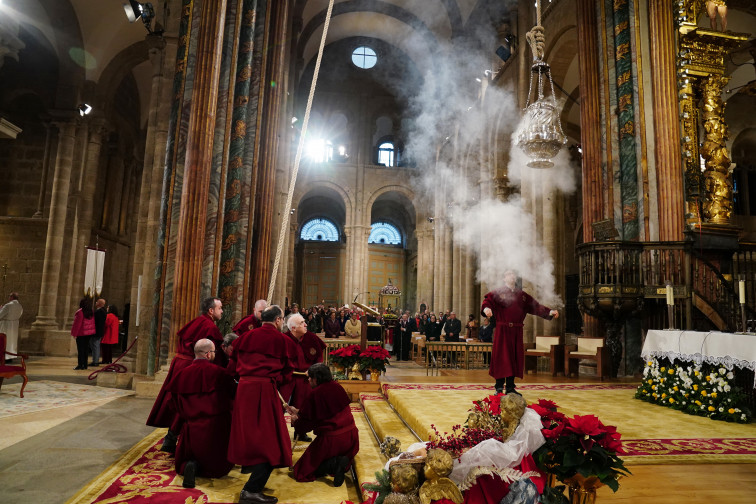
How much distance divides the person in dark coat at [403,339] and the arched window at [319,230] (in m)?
16.7

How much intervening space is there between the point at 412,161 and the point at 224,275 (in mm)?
19742

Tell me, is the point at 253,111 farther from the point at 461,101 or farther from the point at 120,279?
the point at 461,101

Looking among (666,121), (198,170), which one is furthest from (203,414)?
(666,121)

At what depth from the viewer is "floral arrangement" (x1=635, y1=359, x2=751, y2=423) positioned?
475cm

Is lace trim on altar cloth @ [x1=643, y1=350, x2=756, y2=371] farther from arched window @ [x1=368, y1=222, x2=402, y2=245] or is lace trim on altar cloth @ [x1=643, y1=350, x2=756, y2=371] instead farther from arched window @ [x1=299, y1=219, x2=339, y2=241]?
arched window @ [x1=299, y1=219, x2=339, y2=241]

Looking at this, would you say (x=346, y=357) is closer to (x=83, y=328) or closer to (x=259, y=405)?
(x=259, y=405)

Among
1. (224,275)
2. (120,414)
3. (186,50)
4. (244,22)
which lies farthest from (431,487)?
(244,22)

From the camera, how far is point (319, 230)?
30844mm

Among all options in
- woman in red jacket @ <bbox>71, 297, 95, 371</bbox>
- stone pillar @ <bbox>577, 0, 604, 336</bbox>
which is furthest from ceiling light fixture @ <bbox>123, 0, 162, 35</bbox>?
stone pillar @ <bbox>577, 0, 604, 336</bbox>

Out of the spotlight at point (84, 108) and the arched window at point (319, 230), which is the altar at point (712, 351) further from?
the arched window at point (319, 230)

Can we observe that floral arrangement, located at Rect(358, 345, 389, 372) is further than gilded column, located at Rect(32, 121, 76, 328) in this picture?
No

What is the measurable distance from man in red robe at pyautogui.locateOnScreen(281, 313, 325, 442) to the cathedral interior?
0.68m

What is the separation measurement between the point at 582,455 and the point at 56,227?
14299 mm

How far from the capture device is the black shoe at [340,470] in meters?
3.63
